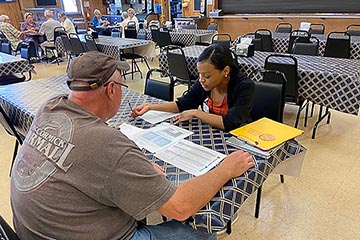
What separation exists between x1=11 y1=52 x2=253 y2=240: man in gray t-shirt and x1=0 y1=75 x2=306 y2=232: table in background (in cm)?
6

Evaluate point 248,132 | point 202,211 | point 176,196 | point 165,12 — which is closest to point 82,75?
point 176,196

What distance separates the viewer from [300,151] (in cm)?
138

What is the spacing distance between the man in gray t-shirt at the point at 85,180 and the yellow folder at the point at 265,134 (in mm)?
422

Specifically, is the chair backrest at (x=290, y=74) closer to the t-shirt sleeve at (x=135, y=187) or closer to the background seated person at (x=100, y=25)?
the t-shirt sleeve at (x=135, y=187)

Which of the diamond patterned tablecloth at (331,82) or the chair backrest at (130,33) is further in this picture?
the chair backrest at (130,33)

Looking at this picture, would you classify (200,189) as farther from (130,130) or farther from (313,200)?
(313,200)

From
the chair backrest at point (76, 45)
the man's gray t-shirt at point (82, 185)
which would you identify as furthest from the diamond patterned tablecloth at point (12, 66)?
the man's gray t-shirt at point (82, 185)

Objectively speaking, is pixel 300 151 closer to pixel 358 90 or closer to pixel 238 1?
pixel 358 90

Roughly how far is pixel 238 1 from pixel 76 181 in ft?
27.4

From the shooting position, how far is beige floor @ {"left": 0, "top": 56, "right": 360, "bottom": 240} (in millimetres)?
1776

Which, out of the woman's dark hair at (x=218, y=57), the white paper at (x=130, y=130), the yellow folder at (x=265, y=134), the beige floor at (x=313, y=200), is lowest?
the beige floor at (x=313, y=200)

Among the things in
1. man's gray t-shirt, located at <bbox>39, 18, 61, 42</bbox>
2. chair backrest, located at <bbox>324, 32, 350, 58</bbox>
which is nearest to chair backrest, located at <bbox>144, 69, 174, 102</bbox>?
chair backrest, located at <bbox>324, 32, 350, 58</bbox>

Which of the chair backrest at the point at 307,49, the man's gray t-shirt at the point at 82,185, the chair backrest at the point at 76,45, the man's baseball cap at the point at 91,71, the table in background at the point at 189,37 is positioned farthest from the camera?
the table in background at the point at 189,37

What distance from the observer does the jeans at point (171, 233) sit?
1.03 metres
